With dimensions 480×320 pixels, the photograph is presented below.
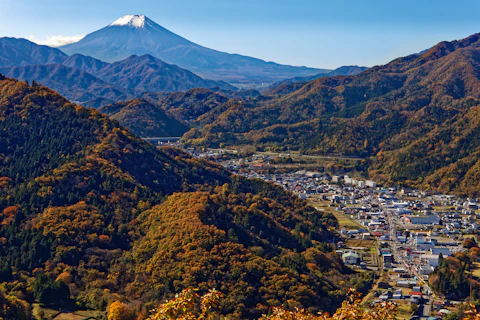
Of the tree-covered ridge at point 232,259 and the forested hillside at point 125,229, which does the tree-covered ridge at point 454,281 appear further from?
the tree-covered ridge at point 232,259

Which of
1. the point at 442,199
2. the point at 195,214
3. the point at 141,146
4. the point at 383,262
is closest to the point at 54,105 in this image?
the point at 141,146

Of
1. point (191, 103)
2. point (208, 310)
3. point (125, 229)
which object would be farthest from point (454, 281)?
point (191, 103)

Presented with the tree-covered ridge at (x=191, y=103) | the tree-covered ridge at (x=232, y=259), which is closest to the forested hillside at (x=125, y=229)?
the tree-covered ridge at (x=232, y=259)

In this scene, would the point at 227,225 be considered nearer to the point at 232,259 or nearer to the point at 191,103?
the point at 232,259

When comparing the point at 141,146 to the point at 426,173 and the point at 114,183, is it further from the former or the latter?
the point at 426,173

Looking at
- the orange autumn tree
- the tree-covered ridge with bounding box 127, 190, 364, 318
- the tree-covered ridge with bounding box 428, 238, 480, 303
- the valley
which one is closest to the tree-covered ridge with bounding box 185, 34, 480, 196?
the valley

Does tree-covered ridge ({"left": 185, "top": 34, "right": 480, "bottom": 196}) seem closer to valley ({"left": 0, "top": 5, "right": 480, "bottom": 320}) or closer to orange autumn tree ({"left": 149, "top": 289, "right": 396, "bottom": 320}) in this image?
valley ({"left": 0, "top": 5, "right": 480, "bottom": 320})

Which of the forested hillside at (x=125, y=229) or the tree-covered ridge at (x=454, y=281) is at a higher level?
the forested hillside at (x=125, y=229)
